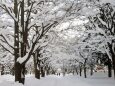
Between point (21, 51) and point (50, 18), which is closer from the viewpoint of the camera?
point (50, 18)

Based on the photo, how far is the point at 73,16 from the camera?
1248cm

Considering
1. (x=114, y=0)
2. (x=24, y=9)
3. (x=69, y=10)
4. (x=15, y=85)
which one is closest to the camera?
(x=15, y=85)

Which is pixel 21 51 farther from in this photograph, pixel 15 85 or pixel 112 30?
pixel 112 30

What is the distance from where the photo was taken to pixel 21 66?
42.8 feet

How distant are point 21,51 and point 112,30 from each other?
343 inches

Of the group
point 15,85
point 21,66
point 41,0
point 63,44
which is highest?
point 41,0

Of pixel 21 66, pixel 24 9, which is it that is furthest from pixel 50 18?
pixel 21 66

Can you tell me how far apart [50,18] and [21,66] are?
9.64 ft

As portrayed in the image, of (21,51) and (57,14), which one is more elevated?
(57,14)

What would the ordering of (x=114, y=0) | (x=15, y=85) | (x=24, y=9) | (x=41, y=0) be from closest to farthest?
1. (x=15, y=85)
2. (x=41, y=0)
3. (x=24, y=9)
4. (x=114, y=0)

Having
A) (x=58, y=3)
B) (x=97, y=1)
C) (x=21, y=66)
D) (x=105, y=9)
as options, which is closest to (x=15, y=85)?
(x=21, y=66)

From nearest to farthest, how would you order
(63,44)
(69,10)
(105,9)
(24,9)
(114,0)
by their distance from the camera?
(69,10), (24,9), (114,0), (105,9), (63,44)

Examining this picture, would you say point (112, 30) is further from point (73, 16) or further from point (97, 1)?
point (73, 16)

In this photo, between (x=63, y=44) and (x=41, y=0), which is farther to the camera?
(x=63, y=44)
